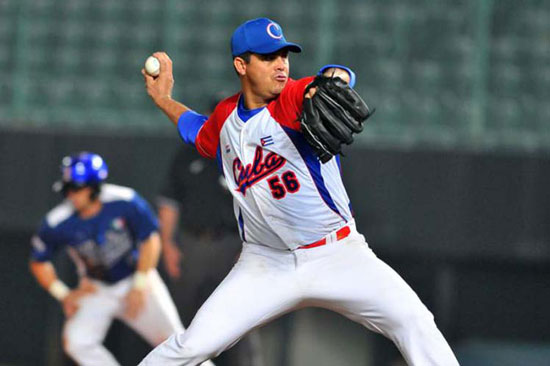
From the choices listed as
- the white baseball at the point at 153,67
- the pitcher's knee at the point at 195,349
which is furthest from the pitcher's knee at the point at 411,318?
the white baseball at the point at 153,67

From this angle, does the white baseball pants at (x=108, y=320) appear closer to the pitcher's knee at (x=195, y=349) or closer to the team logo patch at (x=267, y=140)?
the pitcher's knee at (x=195, y=349)

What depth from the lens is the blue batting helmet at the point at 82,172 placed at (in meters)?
6.92

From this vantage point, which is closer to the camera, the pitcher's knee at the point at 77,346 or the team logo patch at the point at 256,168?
the team logo patch at the point at 256,168

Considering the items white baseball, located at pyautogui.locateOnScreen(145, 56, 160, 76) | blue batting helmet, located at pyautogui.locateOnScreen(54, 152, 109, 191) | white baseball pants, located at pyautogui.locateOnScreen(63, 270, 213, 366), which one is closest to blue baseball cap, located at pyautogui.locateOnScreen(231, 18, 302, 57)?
white baseball, located at pyautogui.locateOnScreen(145, 56, 160, 76)

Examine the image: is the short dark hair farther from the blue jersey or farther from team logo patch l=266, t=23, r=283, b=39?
the blue jersey

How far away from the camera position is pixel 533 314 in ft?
29.0

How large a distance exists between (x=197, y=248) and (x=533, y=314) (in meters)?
2.83

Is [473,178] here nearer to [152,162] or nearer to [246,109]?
[152,162]

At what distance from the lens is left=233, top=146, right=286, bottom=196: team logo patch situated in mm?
4691

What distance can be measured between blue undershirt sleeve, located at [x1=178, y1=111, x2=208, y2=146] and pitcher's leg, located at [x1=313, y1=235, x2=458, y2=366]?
2.97ft

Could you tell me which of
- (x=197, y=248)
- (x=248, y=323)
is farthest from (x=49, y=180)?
(x=248, y=323)

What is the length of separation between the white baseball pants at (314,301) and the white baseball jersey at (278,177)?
108mm

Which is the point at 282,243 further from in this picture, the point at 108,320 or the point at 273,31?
the point at 108,320

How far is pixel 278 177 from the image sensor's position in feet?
15.5
